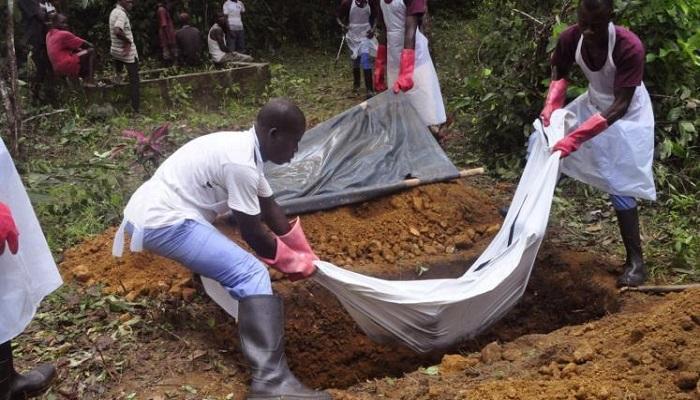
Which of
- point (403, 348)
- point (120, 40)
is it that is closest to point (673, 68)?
point (403, 348)

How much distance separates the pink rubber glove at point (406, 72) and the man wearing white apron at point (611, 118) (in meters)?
1.39

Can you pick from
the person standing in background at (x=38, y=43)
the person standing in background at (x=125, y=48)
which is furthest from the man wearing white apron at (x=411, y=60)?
the person standing in background at (x=38, y=43)

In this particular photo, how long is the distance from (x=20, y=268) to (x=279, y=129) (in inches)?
41.0

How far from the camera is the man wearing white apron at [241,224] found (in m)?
2.64

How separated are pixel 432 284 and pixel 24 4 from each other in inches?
247

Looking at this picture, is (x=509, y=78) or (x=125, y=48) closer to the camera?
(x=509, y=78)

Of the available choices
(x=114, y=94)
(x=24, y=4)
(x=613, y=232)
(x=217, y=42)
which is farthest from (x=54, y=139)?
(x=613, y=232)

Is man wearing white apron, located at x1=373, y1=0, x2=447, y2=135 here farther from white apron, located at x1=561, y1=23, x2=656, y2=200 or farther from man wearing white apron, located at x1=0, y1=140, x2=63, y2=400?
man wearing white apron, located at x1=0, y1=140, x2=63, y2=400

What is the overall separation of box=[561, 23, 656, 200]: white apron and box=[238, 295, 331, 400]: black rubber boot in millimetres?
1791

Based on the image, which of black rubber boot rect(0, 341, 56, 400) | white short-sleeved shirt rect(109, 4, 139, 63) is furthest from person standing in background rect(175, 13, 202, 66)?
black rubber boot rect(0, 341, 56, 400)

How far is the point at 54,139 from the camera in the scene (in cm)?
636

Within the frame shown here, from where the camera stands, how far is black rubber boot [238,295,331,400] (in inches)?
101

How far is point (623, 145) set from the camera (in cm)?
336

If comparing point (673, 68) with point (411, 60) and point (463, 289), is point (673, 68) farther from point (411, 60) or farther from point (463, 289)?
point (463, 289)
